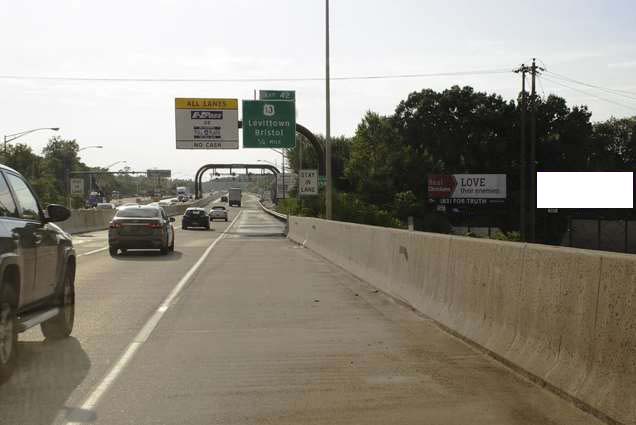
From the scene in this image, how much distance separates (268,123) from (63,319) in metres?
34.5

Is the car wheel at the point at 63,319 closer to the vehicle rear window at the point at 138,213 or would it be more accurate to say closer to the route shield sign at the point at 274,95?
the vehicle rear window at the point at 138,213

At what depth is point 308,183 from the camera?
4188 cm

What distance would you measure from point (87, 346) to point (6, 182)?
2276mm

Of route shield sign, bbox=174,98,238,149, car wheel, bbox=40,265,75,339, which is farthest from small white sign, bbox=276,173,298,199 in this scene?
car wheel, bbox=40,265,75,339

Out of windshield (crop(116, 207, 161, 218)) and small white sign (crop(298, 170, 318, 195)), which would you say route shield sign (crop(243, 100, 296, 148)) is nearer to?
small white sign (crop(298, 170, 318, 195))

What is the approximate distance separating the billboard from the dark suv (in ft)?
227

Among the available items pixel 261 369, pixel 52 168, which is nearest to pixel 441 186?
pixel 261 369

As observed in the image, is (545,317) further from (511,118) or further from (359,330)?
(511,118)

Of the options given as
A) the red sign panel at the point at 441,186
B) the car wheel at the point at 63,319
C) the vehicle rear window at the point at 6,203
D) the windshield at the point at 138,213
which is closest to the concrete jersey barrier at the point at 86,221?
the windshield at the point at 138,213

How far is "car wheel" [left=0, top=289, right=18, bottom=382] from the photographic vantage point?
6.73 meters

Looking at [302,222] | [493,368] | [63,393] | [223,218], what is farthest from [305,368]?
[223,218]

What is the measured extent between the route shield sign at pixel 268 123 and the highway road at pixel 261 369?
29826 mm

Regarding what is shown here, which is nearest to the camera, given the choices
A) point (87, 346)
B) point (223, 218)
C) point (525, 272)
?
point (525, 272)

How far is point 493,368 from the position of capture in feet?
24.5
